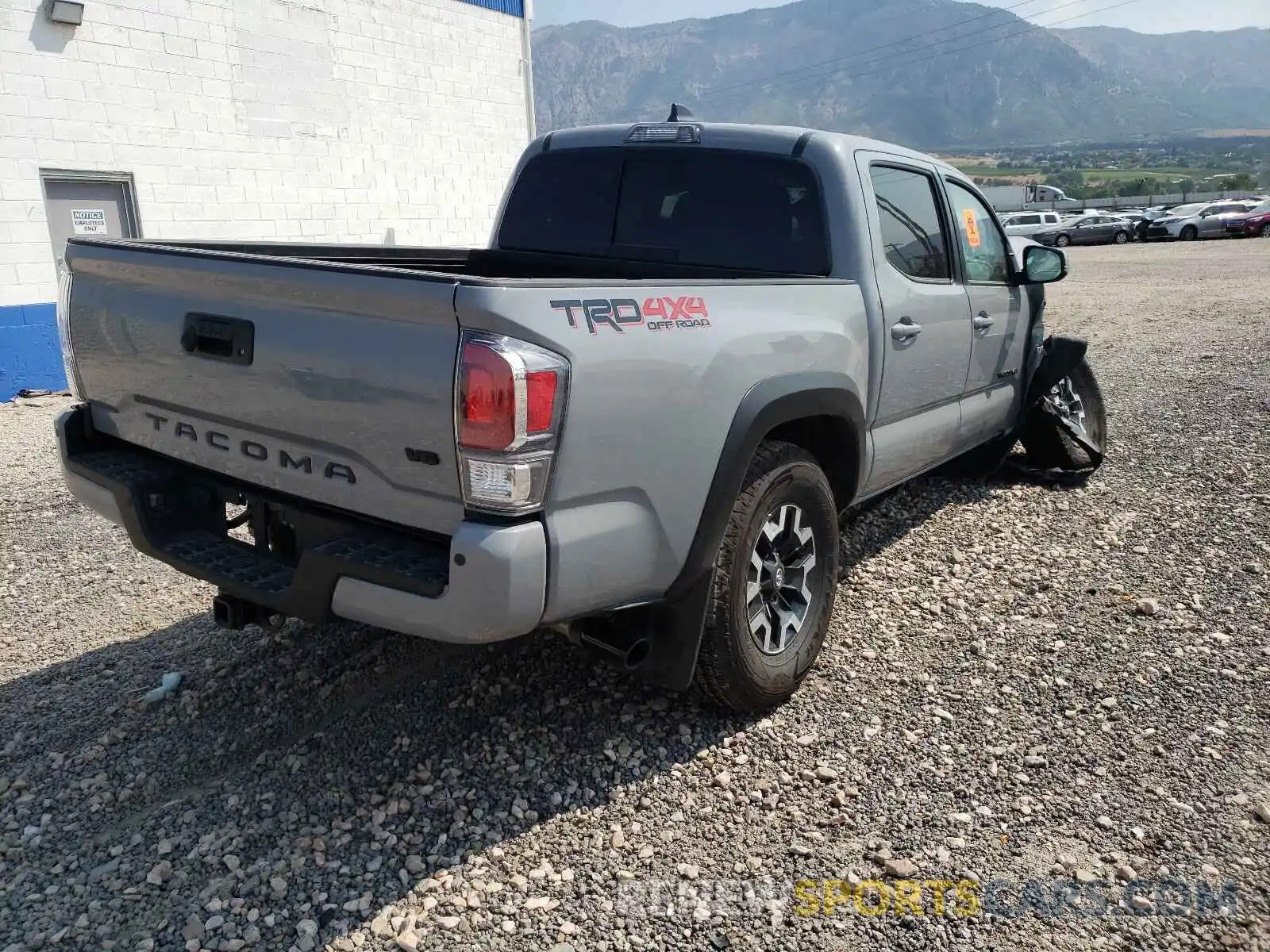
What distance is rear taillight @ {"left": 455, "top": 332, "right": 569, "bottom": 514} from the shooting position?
2.49 meters

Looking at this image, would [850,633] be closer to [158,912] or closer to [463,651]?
[463,651]

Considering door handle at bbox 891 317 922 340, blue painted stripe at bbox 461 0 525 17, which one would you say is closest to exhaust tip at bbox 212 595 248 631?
door handle at bbox 891 317 922 340

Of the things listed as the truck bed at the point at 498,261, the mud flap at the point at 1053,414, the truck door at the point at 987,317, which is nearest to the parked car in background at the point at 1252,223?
the mud flap at the point at 1053,414

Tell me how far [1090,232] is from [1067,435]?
130ft

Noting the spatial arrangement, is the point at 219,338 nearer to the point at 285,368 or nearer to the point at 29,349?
the point at 285,368

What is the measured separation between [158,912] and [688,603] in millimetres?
1709

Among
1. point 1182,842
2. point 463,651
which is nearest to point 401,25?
point 463,651

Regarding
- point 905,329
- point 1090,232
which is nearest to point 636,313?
point 905,329

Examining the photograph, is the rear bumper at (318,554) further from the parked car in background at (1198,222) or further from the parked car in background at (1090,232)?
the parked car in background at (1198,222)

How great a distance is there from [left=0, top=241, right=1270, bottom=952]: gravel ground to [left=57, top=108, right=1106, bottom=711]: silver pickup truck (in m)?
0.48

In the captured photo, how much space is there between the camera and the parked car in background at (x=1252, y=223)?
3788cm

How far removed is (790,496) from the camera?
11.8 ft

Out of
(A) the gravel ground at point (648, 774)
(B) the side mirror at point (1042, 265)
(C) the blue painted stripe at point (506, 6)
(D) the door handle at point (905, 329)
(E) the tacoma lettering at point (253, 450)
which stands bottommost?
(A) the gravel ground at point (648, 774)

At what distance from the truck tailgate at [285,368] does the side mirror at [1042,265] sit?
406 centimetres
